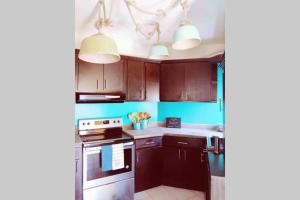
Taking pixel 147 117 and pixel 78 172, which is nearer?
pixel 78 172

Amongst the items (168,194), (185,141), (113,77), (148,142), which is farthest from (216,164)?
(113,77)

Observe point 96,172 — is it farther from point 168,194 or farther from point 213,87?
point 213,87

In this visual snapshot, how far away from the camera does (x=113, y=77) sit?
294cm

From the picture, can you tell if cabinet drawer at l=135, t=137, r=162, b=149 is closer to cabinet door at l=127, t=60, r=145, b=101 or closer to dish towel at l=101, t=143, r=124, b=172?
dish towel at l=101, t=143, r=124, b=172

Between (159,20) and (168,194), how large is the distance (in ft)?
8.01

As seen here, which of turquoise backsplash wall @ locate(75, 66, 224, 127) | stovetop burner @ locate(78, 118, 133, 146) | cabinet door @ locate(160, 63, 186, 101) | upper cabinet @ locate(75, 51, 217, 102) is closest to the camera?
stovetop burner @ locate(78, 118, 133, 146)

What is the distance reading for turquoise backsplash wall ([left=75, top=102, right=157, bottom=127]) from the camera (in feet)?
9.69

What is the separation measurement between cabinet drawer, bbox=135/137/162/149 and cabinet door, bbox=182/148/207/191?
0.42 m

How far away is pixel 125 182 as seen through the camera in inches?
104

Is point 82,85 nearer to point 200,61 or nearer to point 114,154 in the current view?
point 114,154

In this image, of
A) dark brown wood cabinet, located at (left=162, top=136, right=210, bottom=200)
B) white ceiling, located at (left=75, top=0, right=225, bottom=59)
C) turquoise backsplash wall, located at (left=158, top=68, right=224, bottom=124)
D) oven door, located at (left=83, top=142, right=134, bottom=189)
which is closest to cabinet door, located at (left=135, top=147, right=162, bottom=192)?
dark brown wood cabinet, located at (left=162, top=136, right=210, bottom=200)

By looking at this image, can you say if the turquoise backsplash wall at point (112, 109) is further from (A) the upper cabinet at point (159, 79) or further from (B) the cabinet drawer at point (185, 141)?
(B) the cabinet drawer at point (185, 141)

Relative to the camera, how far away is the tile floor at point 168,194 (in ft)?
9.13

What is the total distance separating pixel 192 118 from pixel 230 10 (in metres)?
3.24
